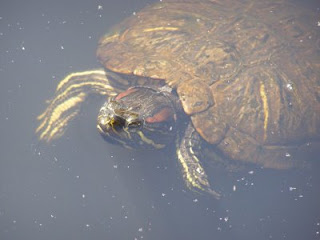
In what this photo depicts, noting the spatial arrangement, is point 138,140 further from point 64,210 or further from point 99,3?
point 99,3

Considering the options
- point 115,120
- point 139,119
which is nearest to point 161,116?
point 139,119

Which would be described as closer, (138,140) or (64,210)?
(138,140)

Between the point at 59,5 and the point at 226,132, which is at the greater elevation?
the point at 59,5

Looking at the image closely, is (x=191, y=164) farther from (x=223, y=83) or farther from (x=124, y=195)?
(x=124, y=195)

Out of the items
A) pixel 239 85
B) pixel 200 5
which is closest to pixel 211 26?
pixel 200 5

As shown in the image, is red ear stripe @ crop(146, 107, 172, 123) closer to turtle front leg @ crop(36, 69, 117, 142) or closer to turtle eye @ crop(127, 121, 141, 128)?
turtle eye @ crop(127, 121, 141, 128)

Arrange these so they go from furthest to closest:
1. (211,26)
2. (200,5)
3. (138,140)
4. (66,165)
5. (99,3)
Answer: (99,3) < (66,165) < (200,5) < (211,26) < (138,140)
